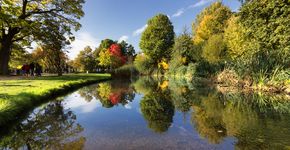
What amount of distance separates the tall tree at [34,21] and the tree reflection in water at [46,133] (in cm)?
1886

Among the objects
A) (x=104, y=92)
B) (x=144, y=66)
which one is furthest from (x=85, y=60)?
(x=104, y=92)

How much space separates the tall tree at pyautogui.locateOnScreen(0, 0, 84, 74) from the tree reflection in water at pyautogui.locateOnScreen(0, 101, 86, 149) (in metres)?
18.9

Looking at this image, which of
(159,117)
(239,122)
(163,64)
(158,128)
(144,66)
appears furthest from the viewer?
(163,64)

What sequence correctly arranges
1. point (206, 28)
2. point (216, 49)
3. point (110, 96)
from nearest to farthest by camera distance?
point (110, 96)
point (216, 49)
point (206, 28)

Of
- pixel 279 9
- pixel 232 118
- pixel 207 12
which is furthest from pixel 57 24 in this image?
pixel 207 12

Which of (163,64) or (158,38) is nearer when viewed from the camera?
(163,64)

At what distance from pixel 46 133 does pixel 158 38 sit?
182 ft

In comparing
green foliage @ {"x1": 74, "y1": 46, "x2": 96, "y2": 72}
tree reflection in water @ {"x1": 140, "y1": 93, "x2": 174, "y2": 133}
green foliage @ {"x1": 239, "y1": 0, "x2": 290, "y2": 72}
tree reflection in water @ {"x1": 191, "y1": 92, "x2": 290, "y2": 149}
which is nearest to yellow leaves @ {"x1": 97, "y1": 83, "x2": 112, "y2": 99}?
tree reflection in water @ {"x1": 140, "y1": 93, "x2": 174, "y2": 133}

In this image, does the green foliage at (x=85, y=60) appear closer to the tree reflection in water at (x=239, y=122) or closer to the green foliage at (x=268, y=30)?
the green foliage at (x=268, y=30)

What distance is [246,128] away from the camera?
7105 millimetres

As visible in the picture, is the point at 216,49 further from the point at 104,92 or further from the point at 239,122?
the point at 239,122

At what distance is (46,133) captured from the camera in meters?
7.12

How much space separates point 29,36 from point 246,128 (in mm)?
28947

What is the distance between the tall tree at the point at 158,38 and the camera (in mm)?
60688
